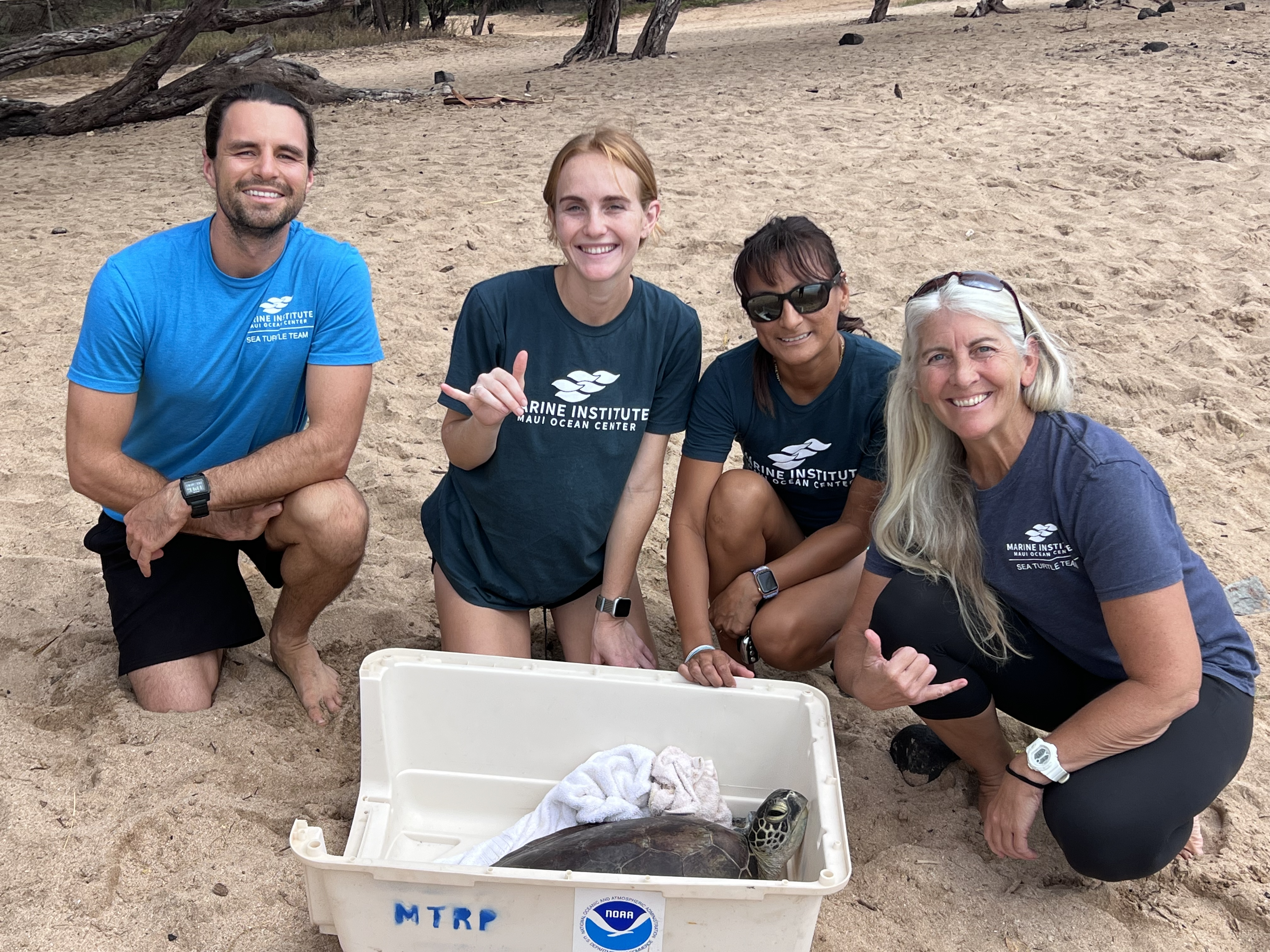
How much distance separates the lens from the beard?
237 centimetres

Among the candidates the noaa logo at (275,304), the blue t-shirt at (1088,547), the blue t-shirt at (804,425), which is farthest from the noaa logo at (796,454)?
the noaa logo at (275,304)

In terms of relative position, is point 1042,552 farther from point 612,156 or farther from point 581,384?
point 612,156

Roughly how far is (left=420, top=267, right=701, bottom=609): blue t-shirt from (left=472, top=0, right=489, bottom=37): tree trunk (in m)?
18.5

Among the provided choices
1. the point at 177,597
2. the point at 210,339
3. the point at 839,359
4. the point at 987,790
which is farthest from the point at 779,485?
the point at 177,597

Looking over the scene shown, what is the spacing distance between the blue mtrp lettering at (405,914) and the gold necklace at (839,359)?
1381 millimetres

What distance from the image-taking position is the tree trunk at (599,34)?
12594 mm

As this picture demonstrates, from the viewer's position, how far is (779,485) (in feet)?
8.39

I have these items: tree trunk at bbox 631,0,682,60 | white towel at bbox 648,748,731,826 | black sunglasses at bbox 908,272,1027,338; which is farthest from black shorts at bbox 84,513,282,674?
tree trunk at bbox 631,0,682,60

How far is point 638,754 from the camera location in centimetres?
221

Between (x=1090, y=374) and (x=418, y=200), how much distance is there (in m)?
3.72

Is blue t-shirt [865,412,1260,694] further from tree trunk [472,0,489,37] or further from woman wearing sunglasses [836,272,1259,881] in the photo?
tree trunk [472,0,489,37]

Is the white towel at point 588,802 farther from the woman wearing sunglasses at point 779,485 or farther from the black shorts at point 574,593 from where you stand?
the black shorts at point 574,593

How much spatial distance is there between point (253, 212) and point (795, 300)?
1.24 metres

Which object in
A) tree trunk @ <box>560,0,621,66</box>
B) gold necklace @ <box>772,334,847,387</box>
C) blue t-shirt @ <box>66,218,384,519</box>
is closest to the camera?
blue t-shirt @ <box>66,218,384,519</box>
